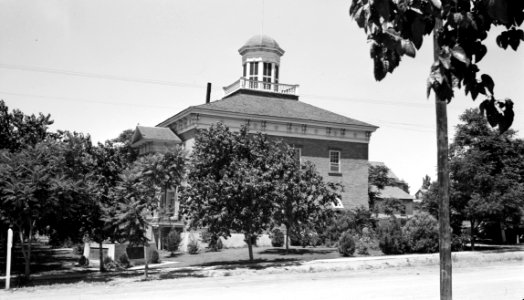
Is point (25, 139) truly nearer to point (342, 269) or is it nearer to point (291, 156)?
point (291, 156)

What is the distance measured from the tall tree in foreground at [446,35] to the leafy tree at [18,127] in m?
27.8

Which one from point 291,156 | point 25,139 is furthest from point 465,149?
point 25,139

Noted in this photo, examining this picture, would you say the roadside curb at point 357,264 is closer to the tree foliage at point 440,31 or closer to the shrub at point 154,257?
the shrub at point 154,257

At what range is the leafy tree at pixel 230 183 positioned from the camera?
89.7 ft

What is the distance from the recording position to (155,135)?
143 feet

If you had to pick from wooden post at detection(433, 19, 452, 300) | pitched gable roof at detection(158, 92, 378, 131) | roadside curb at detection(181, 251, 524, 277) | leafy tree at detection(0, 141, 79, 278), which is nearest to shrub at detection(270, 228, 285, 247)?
pitched gable roof at detection(158, 92, 378, 131)

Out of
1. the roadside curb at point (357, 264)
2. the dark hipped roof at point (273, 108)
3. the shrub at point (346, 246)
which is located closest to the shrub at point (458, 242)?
the roadside curb at point (357, 264)

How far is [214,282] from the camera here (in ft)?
69.9

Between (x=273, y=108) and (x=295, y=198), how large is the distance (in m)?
18.3

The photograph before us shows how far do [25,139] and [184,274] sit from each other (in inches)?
449

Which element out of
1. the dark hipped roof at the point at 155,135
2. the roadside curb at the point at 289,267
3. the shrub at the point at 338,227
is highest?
the dark hipped roof at the point at 155,135

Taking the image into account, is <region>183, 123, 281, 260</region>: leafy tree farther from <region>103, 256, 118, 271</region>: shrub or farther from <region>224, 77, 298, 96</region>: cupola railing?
<region>224, 77, 298, 96</region>: cupola railing

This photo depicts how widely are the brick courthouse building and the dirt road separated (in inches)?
786

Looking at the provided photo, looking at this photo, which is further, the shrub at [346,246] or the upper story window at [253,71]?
the upper story window at [253,71]
